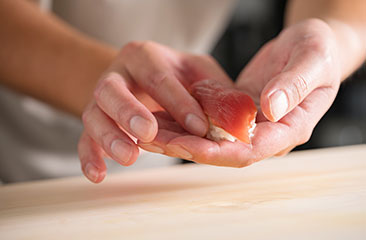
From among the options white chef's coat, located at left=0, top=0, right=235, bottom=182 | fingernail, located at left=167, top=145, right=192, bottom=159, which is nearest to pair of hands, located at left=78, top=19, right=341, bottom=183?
fingernail, located at left=167, top=145, right=192, bottom=159

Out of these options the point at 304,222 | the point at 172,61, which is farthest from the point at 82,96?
the point at 304,222

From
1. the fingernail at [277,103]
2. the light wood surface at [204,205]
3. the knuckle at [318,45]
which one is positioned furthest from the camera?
the knuckle at [318,45]

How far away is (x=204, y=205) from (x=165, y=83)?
263 mm

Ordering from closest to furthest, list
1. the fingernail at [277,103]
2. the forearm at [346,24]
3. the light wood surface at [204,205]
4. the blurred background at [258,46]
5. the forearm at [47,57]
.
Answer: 1. the light wood surface at [204,205]
2. the fingernail at [277,103]
3. the forearm at [346,24]
4. the forearm at [47,57]
5. the blurred background at [258,46]

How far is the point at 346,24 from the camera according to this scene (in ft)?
3.35

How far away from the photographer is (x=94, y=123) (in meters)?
0.77

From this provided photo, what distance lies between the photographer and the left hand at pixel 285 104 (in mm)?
651

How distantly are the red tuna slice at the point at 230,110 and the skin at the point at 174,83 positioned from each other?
0.06ft

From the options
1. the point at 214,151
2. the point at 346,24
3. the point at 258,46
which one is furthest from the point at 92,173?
the point at 258,46

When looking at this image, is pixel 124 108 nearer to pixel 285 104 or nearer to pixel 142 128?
pixel 142 128

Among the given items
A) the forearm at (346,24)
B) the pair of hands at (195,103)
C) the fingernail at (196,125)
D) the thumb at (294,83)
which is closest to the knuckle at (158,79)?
the pair of hands at (195,103)

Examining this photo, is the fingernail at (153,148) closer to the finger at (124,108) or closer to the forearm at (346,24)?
the finger at (124,108)

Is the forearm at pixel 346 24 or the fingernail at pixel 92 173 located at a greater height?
the forearm at pixel 346 24

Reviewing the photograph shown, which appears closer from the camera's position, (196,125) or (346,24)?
(196,125)
